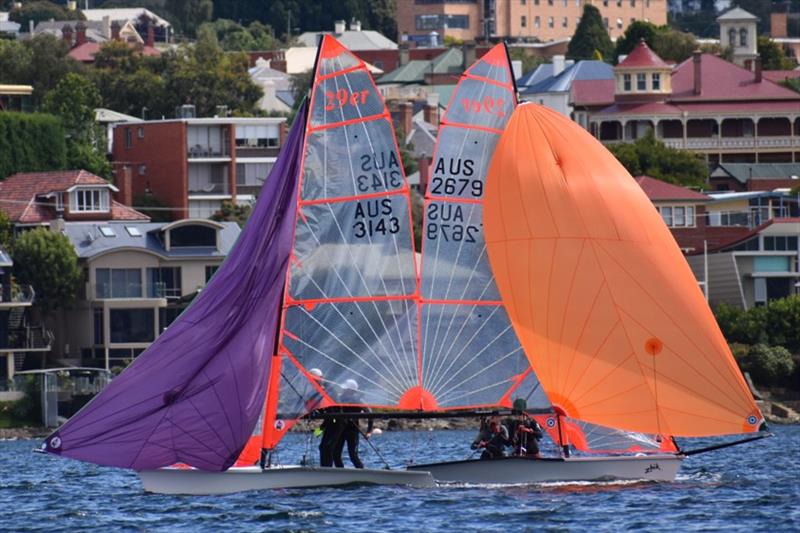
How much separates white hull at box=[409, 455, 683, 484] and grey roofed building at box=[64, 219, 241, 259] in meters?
44.3

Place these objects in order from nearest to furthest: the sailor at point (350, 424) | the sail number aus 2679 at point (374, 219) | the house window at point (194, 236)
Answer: the sailor at point (350, 424) < the sail number aus 2679 at point (374, 219) < the house window at point (194, 236)

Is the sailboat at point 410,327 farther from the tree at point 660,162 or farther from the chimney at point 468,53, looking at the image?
the chimney at point 468,53

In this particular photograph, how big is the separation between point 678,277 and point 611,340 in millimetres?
1410

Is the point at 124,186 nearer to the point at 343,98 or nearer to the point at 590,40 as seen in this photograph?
the point at 343,98

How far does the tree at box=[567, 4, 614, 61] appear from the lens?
14862cm

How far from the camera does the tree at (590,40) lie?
149 metres

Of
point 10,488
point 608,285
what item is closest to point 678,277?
point 608,285

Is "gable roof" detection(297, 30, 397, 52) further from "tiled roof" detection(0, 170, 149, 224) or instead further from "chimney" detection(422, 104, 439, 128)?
"tiled roof" detection(0, 170, 149, 224)

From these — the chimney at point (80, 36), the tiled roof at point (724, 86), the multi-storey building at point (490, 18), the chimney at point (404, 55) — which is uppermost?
the multi-storey building at point (490, 18)

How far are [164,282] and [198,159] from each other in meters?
18.0

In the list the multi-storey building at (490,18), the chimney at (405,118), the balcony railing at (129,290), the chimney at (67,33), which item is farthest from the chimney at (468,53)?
the balcony railing at (129,290)

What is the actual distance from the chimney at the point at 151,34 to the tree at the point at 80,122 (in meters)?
45.0

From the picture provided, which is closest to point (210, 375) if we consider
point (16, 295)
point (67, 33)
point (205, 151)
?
point (16, 295)

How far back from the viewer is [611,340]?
36812 millimetres
